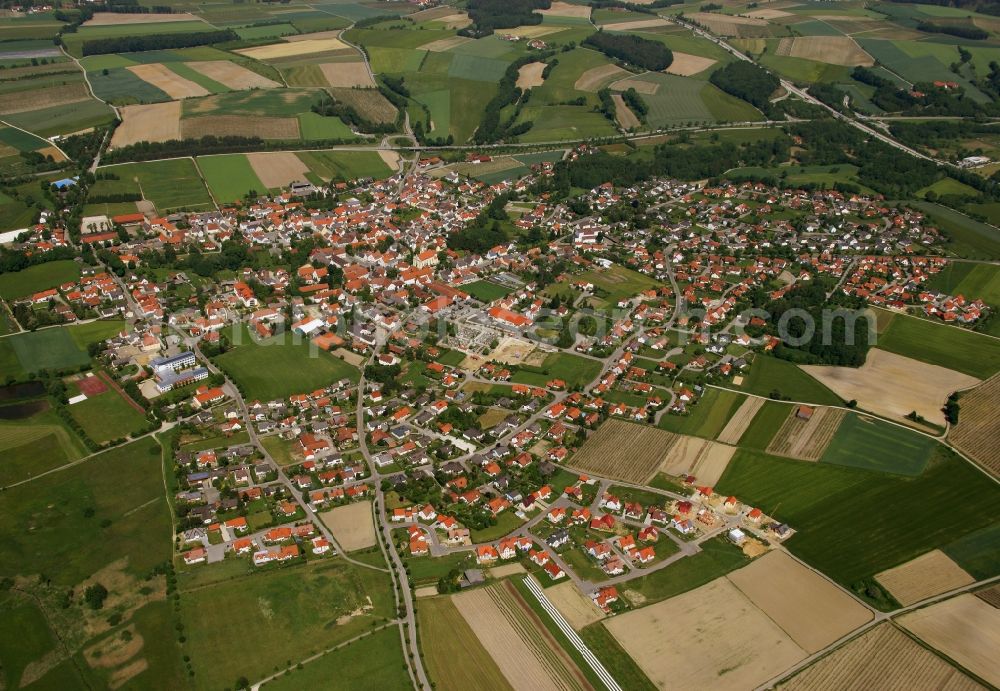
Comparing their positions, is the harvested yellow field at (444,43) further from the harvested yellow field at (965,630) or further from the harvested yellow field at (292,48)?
the harvested yellow field at (965,630)

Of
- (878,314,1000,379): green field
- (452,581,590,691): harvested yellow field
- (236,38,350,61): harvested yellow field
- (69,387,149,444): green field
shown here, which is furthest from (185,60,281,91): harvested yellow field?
(452,581,590,691): harvested yellow field

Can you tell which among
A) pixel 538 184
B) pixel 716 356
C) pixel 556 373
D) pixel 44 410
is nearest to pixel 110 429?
pixel 44 410

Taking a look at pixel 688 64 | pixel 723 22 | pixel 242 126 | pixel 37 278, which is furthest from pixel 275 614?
pixel 723 22

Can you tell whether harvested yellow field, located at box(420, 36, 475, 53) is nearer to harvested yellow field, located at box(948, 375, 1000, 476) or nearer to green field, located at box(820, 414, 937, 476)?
harvested yellow field, located at box(948, 375, 1000, 476)

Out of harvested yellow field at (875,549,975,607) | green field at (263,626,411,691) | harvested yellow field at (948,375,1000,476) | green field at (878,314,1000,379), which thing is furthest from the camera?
green field at (878,314,1000,379)

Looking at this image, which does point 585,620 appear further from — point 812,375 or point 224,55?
point 224,55

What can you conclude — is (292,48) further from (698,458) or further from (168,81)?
(698,458)

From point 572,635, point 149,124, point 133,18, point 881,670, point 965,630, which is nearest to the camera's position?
point 881,670
